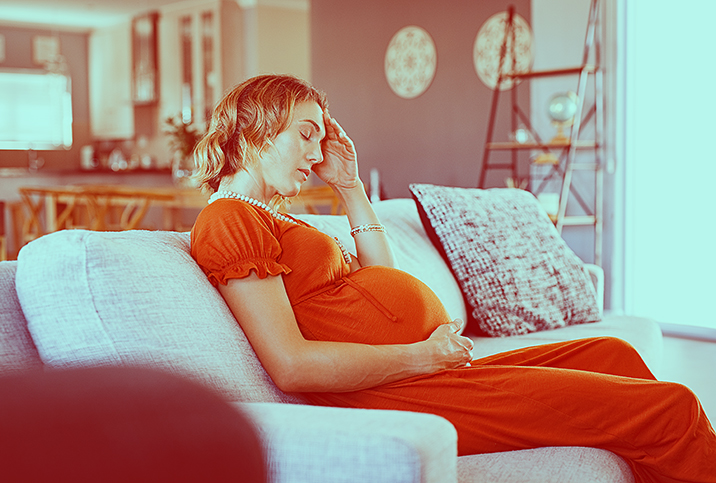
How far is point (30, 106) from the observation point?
9.89 metres

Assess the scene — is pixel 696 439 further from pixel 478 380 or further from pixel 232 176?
pixel 232 176

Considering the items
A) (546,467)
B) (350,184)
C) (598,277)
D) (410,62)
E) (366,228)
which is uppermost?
(410,62)

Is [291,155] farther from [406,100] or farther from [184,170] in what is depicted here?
[406,100]

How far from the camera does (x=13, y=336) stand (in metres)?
1.13

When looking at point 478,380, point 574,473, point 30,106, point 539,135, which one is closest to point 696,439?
point 574,473

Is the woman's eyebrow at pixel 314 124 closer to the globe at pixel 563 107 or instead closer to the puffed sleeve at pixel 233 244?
the puffed sleeve at pixel 233 244

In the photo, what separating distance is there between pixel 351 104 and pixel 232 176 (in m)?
5.96

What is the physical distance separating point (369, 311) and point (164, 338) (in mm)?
381

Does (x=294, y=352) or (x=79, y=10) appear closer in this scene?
(x=294, y=352)

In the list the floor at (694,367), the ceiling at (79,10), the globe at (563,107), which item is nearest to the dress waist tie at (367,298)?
the floor at (694,367)

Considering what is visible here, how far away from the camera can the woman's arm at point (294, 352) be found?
1167mm

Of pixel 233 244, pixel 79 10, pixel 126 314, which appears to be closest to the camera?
pixel 126 314

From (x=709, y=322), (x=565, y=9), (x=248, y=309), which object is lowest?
(x=709, y=322)

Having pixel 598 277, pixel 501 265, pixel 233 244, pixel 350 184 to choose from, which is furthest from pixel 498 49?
pixel 233 244
